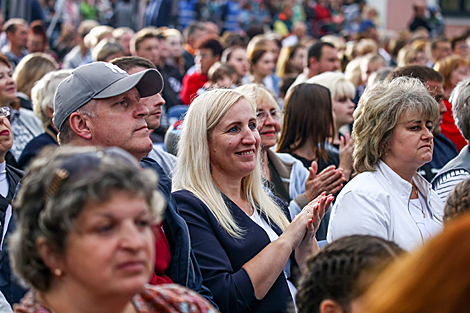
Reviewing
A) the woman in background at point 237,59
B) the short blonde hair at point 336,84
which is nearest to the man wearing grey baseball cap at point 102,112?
the short blonde hair at point 336,84

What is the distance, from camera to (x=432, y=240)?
1.14 metres

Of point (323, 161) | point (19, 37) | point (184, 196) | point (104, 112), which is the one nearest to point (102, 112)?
point (104, 112)

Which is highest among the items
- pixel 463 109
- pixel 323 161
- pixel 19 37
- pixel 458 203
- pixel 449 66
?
pixel 458 203

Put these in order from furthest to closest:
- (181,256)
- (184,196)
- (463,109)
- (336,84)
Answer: (336,84) < (463,109) < (184,196) < (181,256)

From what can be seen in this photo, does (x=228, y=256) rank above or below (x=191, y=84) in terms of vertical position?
above

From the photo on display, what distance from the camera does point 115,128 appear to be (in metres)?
2.54

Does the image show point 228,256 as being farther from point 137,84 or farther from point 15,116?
point 15,116

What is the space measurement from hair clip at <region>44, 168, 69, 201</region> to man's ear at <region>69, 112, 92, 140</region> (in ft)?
3.90

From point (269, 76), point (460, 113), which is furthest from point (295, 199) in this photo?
point (269, 76)

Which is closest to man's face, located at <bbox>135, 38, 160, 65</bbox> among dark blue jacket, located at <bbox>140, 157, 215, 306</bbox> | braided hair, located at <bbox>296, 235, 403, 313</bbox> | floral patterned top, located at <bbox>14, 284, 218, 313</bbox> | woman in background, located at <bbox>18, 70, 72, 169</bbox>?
woman in background, located at <bbox>18, 70, 72, 169</bbox>

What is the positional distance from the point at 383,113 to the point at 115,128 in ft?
4.78

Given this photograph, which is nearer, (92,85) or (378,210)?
(92,85)

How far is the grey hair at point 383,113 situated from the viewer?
2945 mm

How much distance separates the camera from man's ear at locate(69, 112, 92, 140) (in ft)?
8.31
